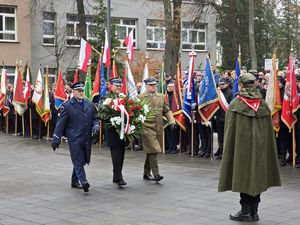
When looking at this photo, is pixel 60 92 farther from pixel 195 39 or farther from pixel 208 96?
pixel 195 39

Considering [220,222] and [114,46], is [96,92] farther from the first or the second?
[114,46]

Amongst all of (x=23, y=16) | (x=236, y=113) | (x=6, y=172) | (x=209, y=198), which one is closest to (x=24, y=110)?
(x=6, y=172)

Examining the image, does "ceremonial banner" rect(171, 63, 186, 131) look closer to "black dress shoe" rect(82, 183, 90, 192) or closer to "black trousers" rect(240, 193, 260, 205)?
"black dress shoe" rect(82, 183, 90, 192)

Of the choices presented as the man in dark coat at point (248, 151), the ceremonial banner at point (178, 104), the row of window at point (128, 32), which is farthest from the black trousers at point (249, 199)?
the row of window at point (128, 32)

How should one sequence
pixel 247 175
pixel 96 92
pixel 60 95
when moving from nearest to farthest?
pixel 247 175 < pixel 96 92 < pixel 60 95

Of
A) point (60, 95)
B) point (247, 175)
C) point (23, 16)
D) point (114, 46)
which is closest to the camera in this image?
point (247, 175)

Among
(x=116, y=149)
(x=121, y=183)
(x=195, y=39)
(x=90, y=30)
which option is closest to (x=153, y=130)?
(x=116, y=149)

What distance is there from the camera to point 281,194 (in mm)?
9219

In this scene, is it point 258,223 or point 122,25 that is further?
point 122,25

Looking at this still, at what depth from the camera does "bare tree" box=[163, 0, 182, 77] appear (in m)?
26.1

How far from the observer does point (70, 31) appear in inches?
1521

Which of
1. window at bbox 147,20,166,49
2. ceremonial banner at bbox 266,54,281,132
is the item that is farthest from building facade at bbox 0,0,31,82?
ceremonial banner at bbox 266,54,281,132

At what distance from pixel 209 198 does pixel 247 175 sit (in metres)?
1.77

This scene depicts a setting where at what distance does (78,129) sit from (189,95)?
5.44m
